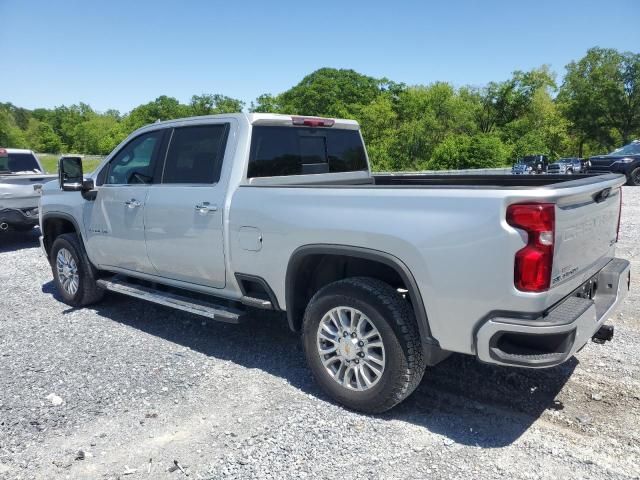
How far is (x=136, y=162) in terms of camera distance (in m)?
5.03

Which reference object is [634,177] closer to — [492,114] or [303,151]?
[303,151]

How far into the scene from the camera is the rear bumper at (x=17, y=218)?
30.5ft

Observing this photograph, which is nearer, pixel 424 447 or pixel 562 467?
pixel 562 467

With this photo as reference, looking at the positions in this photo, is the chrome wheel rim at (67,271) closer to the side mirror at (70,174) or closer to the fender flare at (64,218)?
the fender flare at (64,218)

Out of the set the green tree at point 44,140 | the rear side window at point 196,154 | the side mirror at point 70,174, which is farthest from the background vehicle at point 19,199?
the green tree at point 44,140

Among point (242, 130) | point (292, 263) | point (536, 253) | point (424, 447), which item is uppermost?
point (242, 130)

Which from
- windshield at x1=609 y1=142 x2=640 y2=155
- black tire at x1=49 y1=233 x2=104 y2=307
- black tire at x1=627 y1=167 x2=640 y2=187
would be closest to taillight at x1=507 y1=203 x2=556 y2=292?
black tire at x1=49 y1=233 x2=104 y2=307

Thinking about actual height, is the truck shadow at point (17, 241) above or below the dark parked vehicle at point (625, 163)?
below

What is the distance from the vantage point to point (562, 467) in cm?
282

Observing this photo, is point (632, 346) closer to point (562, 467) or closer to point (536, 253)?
point (562, 467)

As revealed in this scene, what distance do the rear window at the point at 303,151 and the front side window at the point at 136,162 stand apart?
3.91 feet

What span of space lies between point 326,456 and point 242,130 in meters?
2.53

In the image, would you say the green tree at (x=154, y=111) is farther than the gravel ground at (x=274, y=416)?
Yes

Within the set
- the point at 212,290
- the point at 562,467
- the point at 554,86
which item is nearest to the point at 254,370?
the point at 212,290
